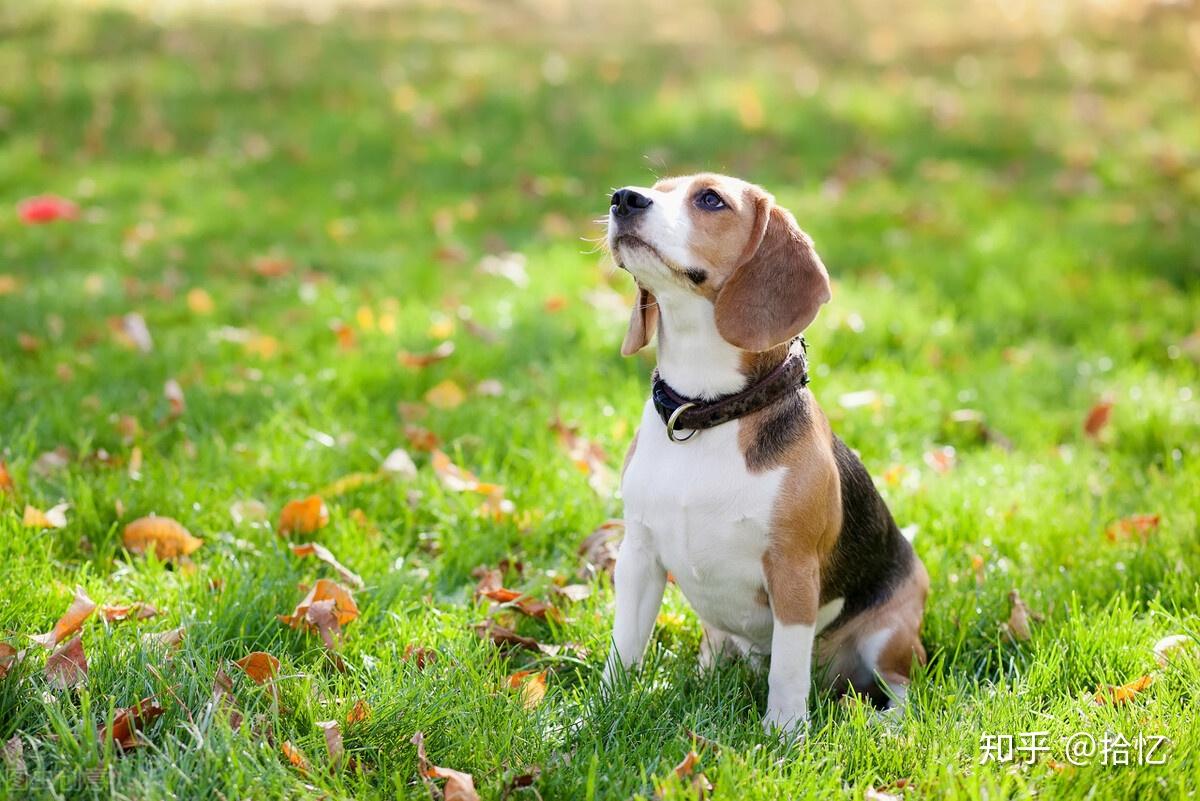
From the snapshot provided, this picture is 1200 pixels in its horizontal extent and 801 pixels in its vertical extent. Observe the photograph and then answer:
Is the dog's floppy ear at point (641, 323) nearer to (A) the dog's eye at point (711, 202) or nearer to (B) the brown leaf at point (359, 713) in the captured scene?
(A) the dog's eye at point (711, 202)

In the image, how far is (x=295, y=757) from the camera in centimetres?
265

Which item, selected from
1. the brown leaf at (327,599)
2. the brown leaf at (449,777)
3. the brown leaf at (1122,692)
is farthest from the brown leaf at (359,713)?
the brown leaf at (1122,692)

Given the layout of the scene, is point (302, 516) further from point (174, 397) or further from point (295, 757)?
point (295, 757)

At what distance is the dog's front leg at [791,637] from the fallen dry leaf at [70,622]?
1868 mm

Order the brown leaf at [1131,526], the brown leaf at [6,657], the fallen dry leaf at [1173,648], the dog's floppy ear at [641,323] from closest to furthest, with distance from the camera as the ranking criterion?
the brown leaf at [6,657] < the fallen dry leaf at [1173,648] < the dog's floppy ear at [641,323] < the brown leaf at [1131,526]

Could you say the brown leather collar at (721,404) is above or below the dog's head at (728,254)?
below

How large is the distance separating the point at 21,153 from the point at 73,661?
24.1 feet

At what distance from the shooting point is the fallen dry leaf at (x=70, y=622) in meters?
3.07

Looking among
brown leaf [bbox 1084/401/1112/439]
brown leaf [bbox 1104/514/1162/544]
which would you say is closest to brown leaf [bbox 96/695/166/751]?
brown leaf [bbox 1104/514/1162/544]

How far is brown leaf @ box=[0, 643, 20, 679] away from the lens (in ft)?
9.15

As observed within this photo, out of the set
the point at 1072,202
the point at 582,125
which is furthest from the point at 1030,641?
the point at 582,125

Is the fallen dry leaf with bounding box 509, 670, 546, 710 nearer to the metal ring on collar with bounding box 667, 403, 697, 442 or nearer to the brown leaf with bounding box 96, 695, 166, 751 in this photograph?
the metal ring on collar with bounding box 667, 403, 697, 442

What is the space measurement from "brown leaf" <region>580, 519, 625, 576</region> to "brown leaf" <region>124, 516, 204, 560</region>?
1.29 m

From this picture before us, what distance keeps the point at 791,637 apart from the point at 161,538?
82.6 inches
